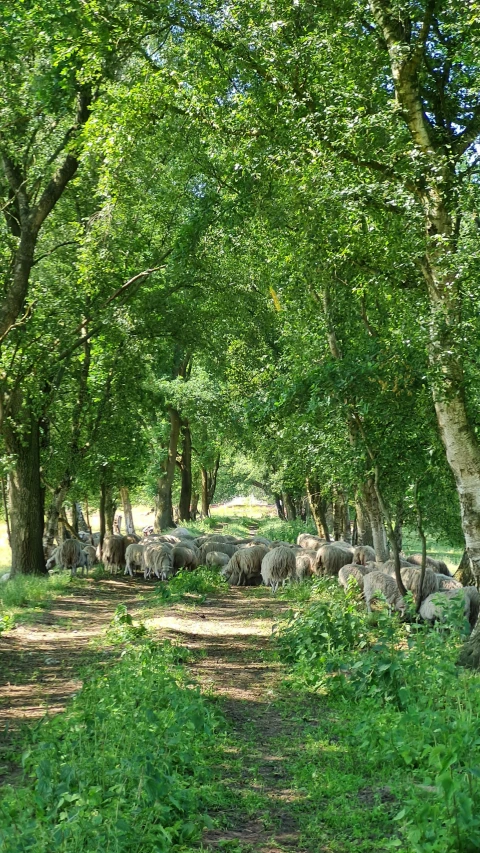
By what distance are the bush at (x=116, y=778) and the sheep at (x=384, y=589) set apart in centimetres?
852

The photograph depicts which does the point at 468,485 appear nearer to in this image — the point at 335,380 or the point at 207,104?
the point at 335,380

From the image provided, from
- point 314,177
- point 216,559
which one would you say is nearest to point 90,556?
point 216,559

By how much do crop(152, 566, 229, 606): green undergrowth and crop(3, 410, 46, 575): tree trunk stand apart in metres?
3.40

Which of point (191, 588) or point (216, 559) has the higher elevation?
point (216, 559)

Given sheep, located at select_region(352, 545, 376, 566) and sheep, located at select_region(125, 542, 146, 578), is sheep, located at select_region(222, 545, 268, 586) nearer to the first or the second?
sheep, located at select_region(352, 545, 376, 566)

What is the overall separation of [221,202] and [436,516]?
7.54 m

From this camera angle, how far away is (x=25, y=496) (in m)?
20.5

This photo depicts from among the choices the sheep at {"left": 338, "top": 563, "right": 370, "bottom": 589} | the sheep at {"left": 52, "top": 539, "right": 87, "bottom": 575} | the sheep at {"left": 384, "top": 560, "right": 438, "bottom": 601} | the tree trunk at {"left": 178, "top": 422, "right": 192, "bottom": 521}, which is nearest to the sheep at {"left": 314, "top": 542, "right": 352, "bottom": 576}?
the sheep at {"left": 338, "top": 563, "right": 370, "bottom": 589}

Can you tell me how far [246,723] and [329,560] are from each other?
1344 cm

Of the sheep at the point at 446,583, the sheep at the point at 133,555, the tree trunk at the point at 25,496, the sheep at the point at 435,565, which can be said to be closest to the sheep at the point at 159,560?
the sheep at the point at 133,555

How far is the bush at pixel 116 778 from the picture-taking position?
4.36 meters

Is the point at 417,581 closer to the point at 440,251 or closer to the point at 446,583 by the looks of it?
the point at 446,583

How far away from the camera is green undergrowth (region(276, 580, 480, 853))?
480cm

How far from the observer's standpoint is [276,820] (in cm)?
585
